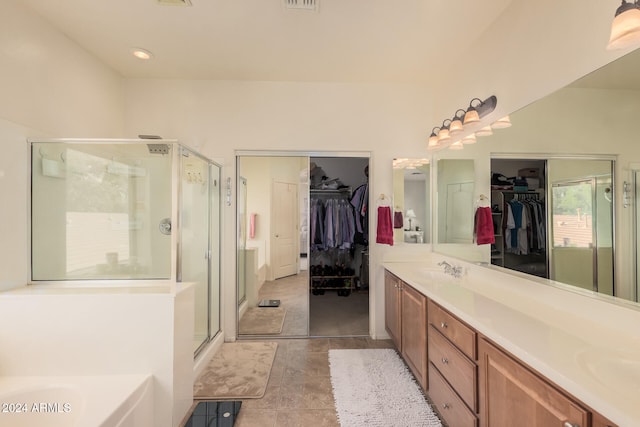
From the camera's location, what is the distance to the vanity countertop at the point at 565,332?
0.84 m

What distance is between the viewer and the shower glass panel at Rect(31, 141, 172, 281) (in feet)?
6.81

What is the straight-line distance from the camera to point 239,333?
10.2 ft

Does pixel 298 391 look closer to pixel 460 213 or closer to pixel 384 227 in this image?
pixel 384 227

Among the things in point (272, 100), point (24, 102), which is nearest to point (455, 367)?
point (272, 100)

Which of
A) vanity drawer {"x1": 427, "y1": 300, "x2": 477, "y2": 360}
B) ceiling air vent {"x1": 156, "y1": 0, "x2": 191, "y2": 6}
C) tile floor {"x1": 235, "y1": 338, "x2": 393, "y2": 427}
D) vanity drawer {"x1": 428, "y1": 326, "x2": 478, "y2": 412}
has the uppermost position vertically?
ceiling air vent {"x1": 156, "y1": 0, "x2": 191, "y2": 6}

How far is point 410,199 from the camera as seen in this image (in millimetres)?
3080


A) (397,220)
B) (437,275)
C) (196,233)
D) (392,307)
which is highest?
(397,220)

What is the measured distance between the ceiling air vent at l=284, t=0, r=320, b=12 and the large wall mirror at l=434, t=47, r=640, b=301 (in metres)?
1.55

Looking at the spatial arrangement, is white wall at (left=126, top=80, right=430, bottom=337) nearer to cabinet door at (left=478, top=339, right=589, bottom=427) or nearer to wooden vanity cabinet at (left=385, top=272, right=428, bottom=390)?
wooden vanity cabinet at (left=385, top=272, right=428, bottom=390)

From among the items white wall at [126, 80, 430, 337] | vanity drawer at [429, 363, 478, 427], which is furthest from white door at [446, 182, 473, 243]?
vanity drawer at [429, 363, 478, 427]

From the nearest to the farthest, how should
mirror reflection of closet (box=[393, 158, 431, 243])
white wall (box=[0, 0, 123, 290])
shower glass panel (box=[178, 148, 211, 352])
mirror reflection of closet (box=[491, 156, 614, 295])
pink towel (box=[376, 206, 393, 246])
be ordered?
1. mirror reflection of closet (box=[491, 156, 614, 295])
2. white wall (box=[0, 0, 123, 290])
3. shower glass panel (box=[178, 148, 211, 352])
4. pink towel (box=[376, 206, 393, 246])
5. mirror reflection of closet (box=[393, 158, 431, 243])

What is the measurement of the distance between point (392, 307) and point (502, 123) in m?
1.83

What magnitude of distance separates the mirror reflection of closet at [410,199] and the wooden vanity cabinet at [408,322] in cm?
55

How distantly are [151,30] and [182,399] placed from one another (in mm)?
2768
